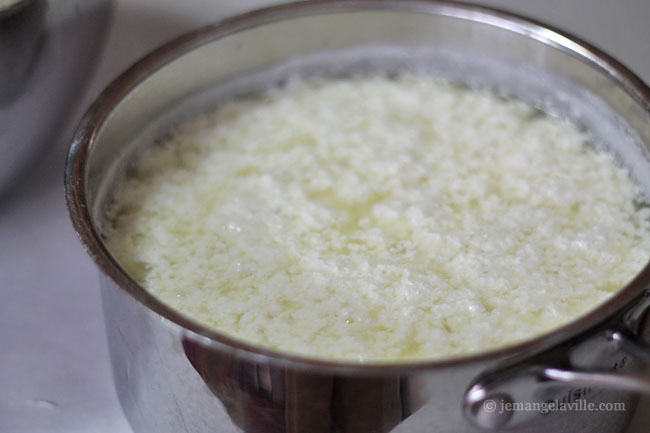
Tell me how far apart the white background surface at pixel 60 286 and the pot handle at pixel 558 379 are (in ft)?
1.46

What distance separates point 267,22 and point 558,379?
0.69 metres

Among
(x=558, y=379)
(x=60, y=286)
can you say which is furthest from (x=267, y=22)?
(x=558, y=379)

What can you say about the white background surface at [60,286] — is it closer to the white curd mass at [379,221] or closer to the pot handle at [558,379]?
the white curd mass at [379,221]

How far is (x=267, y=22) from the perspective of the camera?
1.20 metres

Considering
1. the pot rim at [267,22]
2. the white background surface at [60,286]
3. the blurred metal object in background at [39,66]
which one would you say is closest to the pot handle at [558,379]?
the pot rim at [267,22]

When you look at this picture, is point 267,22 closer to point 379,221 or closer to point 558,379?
point 379,221

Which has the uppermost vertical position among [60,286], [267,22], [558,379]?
[267,22]

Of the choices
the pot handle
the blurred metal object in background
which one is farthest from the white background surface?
the pot handle

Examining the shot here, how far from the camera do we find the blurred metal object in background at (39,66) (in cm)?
98

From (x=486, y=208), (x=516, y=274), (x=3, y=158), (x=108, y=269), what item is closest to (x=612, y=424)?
(x=516, y=274)

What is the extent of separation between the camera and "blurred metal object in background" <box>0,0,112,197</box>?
985 mm

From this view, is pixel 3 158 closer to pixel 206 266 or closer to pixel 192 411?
pixel 206 266

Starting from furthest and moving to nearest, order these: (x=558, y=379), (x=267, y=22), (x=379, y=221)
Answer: (x=267, y=22) < (x=379, y=221) < (x=558, y=379)

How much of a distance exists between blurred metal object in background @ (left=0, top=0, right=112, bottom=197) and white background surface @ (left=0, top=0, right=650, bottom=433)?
0.09 metres
